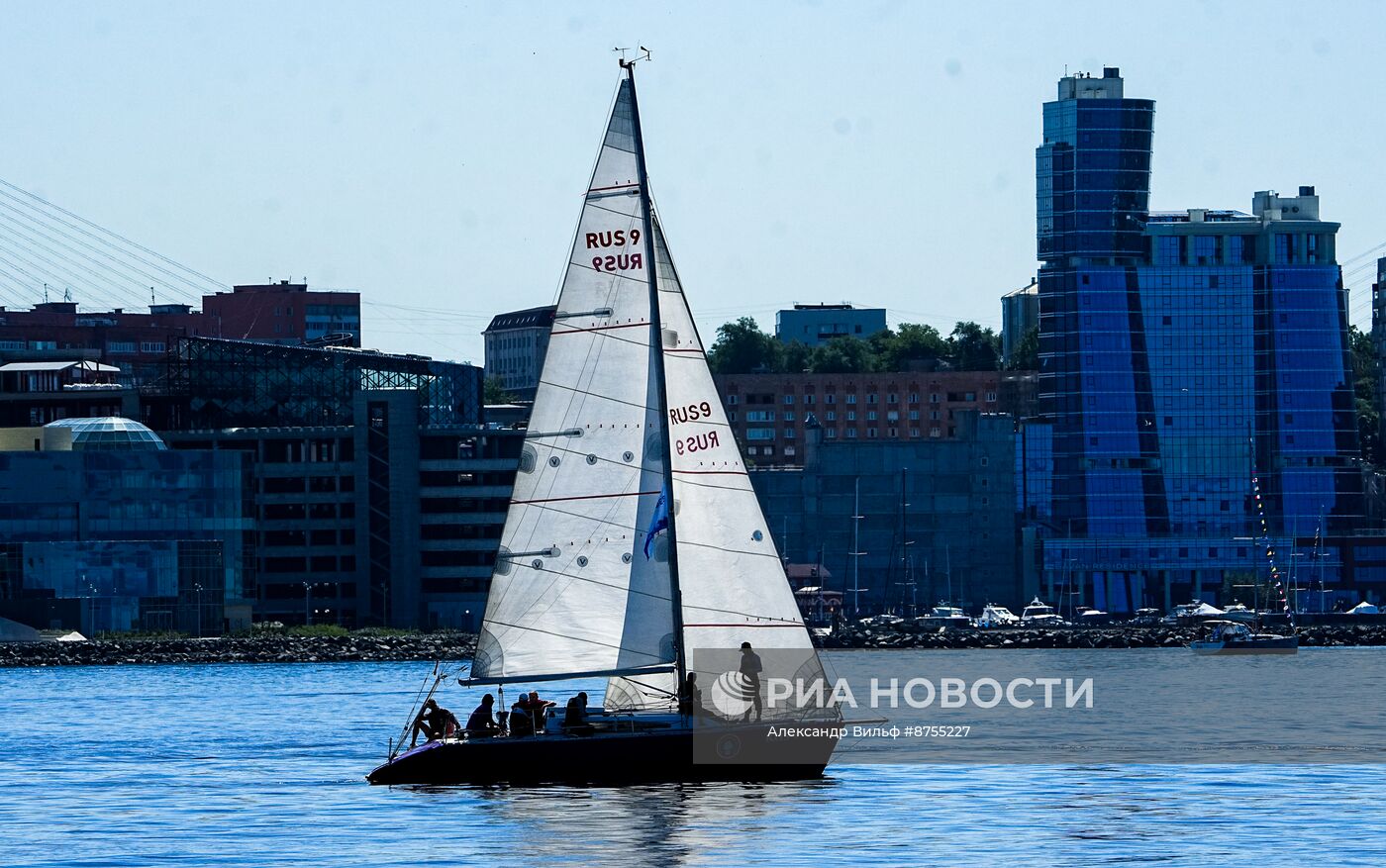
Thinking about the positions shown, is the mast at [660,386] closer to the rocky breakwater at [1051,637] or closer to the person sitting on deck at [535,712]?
the person sitting on deck at [535,712]

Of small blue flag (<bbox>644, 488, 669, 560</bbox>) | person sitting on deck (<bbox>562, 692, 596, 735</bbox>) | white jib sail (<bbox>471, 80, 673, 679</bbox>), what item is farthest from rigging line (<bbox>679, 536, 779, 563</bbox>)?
person sitting on deck (<bbox>562, 692, 596, 735</bbox>)

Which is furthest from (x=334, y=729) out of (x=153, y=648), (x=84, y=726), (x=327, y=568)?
(x=327, y=568)

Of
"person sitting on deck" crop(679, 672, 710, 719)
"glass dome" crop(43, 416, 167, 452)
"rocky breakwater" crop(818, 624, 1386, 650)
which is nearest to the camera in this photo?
"person sitting on deck" crop(679, 672, 710, 719)

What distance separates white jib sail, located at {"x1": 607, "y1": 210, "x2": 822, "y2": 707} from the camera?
1800 inches

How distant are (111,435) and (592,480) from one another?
131m

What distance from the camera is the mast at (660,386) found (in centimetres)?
4534

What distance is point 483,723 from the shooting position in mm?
46875

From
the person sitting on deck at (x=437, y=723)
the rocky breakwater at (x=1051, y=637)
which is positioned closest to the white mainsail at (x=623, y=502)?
the person sitting on deck at (x=437, y=723)

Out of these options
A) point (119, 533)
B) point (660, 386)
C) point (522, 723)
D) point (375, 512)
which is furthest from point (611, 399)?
point (375, 512)

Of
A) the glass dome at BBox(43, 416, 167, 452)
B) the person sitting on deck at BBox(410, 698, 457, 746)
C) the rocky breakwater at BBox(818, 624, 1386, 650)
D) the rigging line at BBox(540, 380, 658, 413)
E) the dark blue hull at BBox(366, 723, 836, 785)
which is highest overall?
the glass dome at BBox(43, 416, 167, 452)

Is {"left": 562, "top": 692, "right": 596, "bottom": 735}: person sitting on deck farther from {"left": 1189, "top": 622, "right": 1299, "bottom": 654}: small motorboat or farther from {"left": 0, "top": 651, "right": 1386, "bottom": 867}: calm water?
{"left": 1189, "top": 622, "right": 1299, "bottom": 654}: small motorboat

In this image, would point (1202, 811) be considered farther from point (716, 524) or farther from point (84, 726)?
point (84, 726)

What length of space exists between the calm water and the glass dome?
109152 millimetres

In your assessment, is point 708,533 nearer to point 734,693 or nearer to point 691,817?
point 734,693
